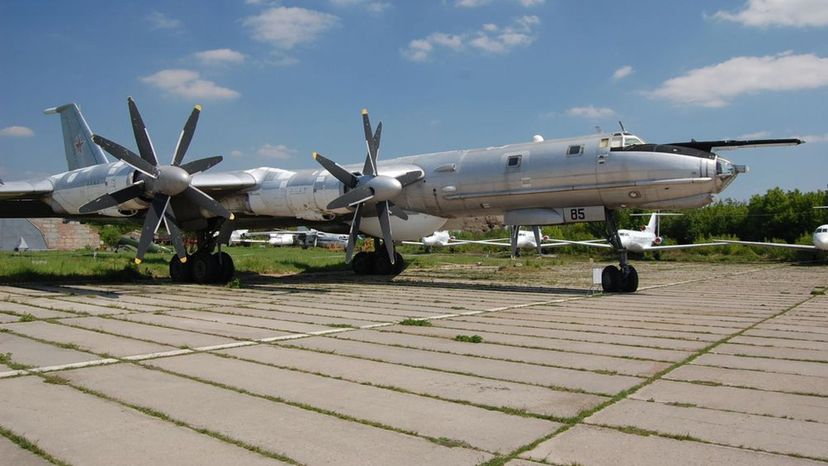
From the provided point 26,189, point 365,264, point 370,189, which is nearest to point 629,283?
point 370,189

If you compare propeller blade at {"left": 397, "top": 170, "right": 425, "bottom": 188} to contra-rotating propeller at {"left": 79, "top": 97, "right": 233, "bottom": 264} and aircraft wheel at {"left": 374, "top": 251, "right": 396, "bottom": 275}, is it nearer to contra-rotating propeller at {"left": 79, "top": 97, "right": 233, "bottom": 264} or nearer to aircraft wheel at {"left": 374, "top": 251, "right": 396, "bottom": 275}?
contra-rotating propeller at {"left": 79, "top": 97, "right": 233, "bottom": 264}

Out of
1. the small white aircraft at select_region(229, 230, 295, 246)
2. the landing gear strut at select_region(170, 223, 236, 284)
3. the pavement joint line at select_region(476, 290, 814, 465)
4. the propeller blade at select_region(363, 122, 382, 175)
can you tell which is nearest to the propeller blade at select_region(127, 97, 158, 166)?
the landing gear strut at select_region(170, 223, 236, 284)

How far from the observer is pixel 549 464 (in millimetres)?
3309

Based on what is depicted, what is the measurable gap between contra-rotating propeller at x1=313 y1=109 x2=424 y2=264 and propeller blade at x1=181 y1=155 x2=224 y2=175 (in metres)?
2.34

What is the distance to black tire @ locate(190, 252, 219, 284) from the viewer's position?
1750 centimetres

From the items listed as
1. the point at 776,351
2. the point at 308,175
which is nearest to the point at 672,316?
the point at 776,351

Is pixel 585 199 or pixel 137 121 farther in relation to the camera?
pixel 137 121

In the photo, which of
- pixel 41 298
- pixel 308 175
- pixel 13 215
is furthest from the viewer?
pixel 13 215

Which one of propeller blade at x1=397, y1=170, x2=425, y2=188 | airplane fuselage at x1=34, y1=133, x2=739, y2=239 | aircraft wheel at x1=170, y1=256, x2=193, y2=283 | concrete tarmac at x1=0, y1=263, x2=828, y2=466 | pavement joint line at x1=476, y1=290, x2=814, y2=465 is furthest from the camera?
Answer: aircraft wheel at x1=170, y1=256, x2=193, y2=283

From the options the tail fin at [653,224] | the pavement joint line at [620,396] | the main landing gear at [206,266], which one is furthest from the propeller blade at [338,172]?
the tail fin at [653,224]

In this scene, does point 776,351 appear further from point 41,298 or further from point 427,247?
point 427,247

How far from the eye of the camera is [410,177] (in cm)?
1600

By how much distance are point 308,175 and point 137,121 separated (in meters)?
4.20

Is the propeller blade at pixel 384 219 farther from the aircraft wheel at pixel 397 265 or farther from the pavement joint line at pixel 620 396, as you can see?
the pavement joint line at pixel 620 396
